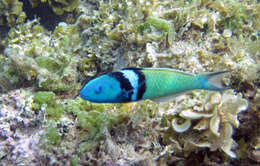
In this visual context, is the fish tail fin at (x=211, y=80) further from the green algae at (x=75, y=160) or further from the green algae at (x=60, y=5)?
the green algae at (x=60, y=5)

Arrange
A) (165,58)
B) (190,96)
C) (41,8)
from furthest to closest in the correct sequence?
(41,8)
(165,58)
(190,96)

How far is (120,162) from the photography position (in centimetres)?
245

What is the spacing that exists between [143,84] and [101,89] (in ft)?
1.24

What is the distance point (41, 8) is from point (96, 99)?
5686mm

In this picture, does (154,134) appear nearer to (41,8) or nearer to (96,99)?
(96,99)

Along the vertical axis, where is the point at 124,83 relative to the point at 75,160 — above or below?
above

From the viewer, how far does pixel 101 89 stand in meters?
1.65

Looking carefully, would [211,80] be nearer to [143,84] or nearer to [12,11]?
[143,84]

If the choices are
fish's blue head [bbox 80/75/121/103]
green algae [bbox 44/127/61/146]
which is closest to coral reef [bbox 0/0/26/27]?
green algae [bbox 44/127/61/146]

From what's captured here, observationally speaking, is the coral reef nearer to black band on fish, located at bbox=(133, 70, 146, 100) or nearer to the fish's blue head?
the fish's blue head

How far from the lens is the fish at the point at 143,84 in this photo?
5.46ft

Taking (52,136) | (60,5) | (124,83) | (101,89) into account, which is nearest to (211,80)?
(124,83)

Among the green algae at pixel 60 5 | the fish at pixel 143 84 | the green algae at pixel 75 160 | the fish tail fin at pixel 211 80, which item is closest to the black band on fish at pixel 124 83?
the fish at pixel 143 84

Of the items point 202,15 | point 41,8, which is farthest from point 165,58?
point 41,8
